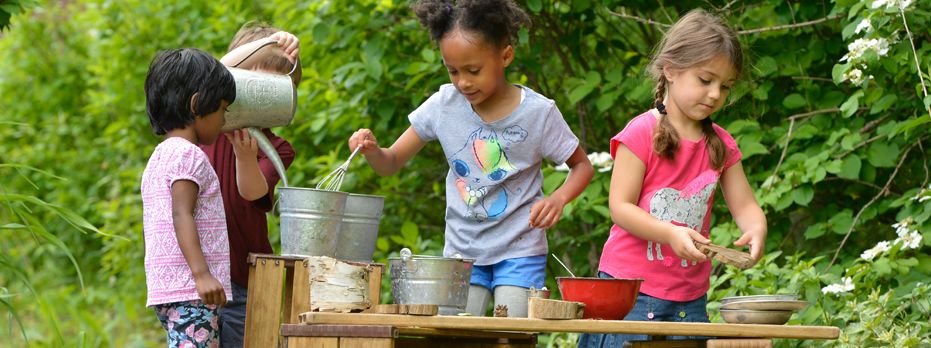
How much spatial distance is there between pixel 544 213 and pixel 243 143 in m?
0.80

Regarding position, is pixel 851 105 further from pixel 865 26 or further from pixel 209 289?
pixel 209 289

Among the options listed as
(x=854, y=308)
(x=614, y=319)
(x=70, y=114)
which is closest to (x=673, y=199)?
(x=614, y=319)

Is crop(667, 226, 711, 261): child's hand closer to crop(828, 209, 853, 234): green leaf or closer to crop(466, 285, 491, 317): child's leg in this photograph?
crop(466, 285, 491, 317): child's leg

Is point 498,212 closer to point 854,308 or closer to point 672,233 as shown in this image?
point 672,233

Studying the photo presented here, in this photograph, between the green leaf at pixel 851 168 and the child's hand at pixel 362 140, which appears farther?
the green leaf at pixel 851 168

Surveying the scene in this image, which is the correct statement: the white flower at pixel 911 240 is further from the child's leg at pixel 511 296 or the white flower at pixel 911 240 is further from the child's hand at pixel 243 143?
the child's hand at pixel 243 143

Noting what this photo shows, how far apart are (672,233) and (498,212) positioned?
63cm

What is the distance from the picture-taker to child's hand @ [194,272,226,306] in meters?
2.99

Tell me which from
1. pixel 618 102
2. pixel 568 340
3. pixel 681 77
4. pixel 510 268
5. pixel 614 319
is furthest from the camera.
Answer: pixel 618 102

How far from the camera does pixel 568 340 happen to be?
475 cm

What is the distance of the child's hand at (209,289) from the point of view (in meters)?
2.99

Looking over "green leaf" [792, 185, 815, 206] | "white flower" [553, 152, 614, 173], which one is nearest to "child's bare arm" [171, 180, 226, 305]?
"white flower" [553, 152, 614, 173]

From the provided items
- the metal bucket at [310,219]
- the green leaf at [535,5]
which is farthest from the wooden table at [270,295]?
the green leaf at [535,5]

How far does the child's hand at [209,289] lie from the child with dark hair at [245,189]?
0.36 m
